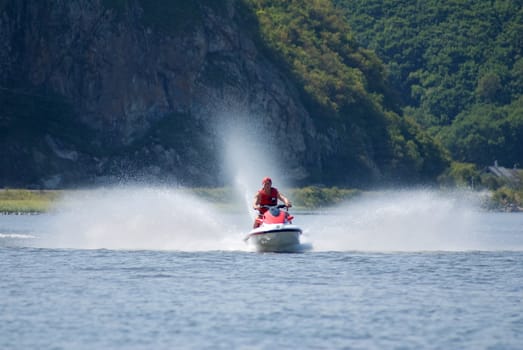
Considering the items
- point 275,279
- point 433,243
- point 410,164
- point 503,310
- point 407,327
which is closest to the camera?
point 407,327

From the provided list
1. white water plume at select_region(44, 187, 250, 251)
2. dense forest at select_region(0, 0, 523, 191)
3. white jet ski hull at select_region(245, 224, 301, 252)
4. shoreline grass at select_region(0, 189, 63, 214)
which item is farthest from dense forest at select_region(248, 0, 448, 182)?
white jet ski hull at select_region(245, 224, 301, 252)

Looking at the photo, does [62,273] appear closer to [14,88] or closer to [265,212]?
[265,212]

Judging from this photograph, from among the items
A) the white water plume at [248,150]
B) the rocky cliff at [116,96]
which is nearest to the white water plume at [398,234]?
the rocky cliff at [116,96]

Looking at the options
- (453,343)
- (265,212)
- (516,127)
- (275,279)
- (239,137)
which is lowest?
(453,343)

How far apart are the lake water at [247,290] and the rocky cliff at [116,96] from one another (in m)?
60.2

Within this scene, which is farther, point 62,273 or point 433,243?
point 433,243

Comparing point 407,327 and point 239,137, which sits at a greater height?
point 239,137

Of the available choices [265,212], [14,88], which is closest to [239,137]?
[14,88]

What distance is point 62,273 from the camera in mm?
34188

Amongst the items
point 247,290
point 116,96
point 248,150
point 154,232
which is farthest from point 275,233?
point 248,150

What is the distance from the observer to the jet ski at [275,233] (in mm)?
37875

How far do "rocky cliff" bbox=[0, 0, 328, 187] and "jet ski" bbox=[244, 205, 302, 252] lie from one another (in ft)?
222

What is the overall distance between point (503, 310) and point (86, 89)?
291 feet

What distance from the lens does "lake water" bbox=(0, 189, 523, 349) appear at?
24.4 m
